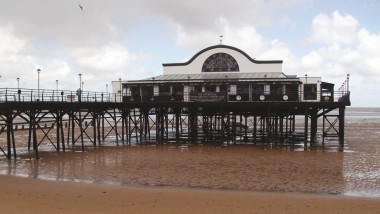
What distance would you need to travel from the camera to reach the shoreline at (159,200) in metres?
11.4

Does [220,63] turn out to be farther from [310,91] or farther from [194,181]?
[194,181]

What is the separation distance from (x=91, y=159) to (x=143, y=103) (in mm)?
8632

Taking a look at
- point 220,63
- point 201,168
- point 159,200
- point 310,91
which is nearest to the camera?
point 159,200

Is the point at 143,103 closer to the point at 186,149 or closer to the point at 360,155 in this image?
the point at 186,149

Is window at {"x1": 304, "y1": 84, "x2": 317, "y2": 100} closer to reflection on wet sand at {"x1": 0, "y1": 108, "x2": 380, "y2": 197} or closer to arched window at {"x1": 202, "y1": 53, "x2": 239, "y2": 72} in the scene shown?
reflection on wet sand at {"x1": 0, "y1": 108, "x2": 380, "y2": 197}

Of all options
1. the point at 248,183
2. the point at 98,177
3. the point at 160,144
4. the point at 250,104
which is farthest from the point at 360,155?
the point at 98,177

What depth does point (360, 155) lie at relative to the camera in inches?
974

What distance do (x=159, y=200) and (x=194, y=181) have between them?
403 centimetres

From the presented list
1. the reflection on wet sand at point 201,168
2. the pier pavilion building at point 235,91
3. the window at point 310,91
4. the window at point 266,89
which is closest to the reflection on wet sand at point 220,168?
the reflection on wet sand at point 201,168

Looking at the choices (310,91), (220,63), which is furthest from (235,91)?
(310,91)

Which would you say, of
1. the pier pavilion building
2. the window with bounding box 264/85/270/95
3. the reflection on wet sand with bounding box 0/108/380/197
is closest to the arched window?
the pier pavilion building

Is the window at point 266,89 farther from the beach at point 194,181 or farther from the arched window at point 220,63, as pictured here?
the beach at point 194,181

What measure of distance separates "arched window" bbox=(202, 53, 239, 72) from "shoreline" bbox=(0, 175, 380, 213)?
70.2ft

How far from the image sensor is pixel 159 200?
1268 centimetres
